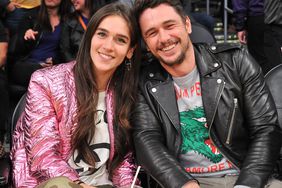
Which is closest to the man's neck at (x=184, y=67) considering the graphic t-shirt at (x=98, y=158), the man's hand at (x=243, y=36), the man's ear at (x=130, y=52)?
the man's ear at (x=130, y=52)

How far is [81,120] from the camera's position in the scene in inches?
113

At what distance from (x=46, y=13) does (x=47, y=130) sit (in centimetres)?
204

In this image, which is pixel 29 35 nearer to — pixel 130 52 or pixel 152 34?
pixel 130 52

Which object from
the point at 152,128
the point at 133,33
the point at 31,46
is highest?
the point at 133,33

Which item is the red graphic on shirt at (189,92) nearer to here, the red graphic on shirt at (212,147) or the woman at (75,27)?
the red graphic on shirt at (212,147)

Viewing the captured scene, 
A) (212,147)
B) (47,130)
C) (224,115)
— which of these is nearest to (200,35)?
(224,115)

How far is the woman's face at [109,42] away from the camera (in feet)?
9.70

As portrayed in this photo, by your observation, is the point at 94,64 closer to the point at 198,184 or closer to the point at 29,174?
the point at 29,174

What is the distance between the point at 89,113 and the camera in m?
2.89

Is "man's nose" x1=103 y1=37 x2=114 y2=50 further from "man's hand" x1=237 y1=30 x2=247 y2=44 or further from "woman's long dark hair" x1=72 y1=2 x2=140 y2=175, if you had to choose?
"man's hand" x1=237 y1=30 x2=247 y2=44

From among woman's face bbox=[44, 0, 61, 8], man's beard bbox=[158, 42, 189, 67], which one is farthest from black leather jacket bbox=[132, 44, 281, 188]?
woman's face bbox=[44, 0, 61, 8]

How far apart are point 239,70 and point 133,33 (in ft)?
2.24

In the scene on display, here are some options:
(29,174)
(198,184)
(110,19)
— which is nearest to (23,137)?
(29,174)

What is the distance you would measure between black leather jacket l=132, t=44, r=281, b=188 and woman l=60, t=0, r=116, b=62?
1614 millimetres
